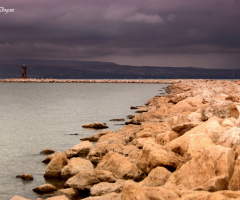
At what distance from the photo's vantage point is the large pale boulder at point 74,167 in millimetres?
9305

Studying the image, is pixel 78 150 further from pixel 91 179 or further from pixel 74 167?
pixel 91 179

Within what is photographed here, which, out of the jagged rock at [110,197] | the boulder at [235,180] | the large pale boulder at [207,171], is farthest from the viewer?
the jagged rock at [110,197]

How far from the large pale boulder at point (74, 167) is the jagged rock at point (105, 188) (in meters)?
1.81

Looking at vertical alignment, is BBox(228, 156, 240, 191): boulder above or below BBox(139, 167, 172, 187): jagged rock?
above

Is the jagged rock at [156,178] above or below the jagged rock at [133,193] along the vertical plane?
below

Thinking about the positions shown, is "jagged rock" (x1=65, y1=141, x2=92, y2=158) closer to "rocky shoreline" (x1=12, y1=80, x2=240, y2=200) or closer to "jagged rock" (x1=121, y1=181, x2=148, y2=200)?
"rocky shoreline" (x1=12, y1=80, x2=240, y2=200)

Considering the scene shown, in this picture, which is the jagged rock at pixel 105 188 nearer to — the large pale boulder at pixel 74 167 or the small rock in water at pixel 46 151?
the large pale boulder at pixel 74 167

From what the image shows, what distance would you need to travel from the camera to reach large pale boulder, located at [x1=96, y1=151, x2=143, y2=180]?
27.8 ft

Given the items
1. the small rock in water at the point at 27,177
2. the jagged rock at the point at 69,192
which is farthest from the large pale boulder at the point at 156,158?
the small rock in water at the point at 27,177

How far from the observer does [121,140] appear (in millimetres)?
12492

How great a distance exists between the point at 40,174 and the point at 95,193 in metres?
3.23

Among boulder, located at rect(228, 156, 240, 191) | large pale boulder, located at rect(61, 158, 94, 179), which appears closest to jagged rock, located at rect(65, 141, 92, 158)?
large pale boulder, located at rect(61, 158, 94, 179)

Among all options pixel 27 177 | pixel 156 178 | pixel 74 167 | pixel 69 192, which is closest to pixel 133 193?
pixel 156 178

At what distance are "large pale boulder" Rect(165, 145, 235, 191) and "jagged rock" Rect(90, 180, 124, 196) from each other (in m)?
1.08
